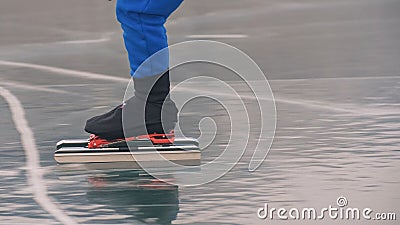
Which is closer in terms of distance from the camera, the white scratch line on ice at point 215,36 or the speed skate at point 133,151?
the speed skate at point 133,151

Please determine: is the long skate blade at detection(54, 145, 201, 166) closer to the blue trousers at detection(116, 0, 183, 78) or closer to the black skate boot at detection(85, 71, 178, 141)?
the black skate boot at detection(85, 71, 178, 141)

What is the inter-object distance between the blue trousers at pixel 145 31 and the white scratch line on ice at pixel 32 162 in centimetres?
64

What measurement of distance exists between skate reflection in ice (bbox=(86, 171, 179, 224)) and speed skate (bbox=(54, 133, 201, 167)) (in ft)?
0.77

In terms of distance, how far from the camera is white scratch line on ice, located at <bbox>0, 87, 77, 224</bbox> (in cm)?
447

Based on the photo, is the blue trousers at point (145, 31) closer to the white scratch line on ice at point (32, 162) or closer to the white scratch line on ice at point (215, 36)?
the white scratch line on ice at point (32, 162)

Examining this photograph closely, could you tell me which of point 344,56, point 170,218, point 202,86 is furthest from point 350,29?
point 170,218

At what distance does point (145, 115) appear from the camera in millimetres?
5496

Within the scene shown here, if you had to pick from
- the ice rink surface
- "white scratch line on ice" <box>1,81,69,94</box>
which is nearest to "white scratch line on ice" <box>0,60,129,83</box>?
the ice rink surface

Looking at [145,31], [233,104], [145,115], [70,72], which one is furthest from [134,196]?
[70,72]

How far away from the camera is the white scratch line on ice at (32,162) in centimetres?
447

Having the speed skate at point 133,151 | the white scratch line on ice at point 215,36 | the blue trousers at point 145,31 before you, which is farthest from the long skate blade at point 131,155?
the white scratch line on ice at point 215,36

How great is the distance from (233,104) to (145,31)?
62.7 inches

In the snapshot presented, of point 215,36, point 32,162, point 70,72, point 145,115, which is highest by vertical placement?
point 215,36

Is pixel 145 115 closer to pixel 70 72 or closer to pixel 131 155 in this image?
pixel 131 155
